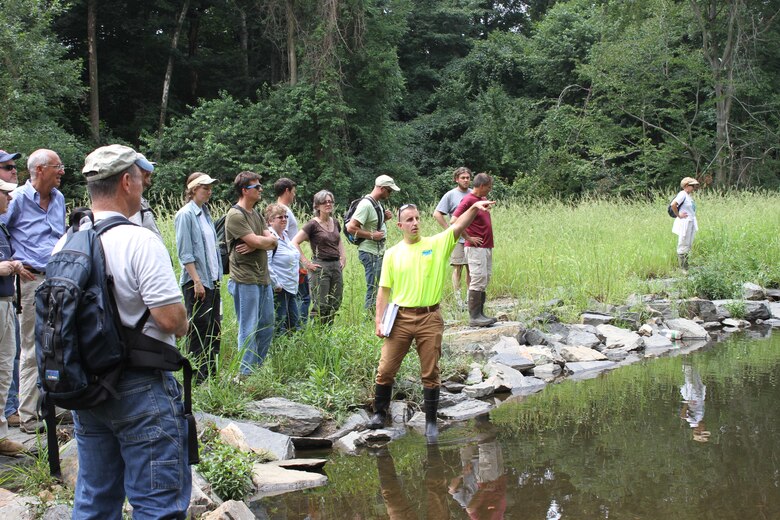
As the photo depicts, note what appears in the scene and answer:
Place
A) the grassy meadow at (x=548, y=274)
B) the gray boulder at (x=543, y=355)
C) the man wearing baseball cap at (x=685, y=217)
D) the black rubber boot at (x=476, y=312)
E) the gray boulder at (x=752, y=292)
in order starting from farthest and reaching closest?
the man wearing baseball cap at (x=685, y=217), the gray boulder at (x=752, y=292), the black rubber boot at (x=476, y=312), the gray boulder at (x=543, y=355), the grassy meadow at (x=548, y=274)

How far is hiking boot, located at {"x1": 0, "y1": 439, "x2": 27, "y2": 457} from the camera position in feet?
15.3

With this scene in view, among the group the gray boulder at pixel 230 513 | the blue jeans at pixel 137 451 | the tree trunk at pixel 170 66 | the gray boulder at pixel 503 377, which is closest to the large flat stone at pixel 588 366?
the gray boulder at pixel 503 377

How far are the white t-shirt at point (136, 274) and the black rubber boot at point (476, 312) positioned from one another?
6.80 metres

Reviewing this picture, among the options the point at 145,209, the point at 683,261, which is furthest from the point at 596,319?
the point at 145,209

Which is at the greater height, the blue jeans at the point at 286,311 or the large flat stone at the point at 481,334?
the blue jeans at the point at 286,311

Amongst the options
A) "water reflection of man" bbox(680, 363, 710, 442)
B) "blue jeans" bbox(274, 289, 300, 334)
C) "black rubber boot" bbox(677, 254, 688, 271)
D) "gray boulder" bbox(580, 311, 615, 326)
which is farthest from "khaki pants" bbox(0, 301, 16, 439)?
"black rubber boot" bbox(677, 254, 688, 271)

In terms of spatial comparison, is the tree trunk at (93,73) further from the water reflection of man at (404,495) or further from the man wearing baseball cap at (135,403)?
the man wearing baseball cap at (135,403)

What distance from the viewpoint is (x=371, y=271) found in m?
8.75

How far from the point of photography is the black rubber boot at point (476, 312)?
9.34m

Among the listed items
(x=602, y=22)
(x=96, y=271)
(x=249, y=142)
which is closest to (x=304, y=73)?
(x=249, y=142)

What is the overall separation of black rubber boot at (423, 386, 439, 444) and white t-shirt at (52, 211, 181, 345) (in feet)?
11.9

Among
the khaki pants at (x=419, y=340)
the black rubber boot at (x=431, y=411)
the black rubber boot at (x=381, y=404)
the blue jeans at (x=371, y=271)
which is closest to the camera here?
the khaki pants at (x=419, y=340)

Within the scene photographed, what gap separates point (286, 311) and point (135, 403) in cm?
452

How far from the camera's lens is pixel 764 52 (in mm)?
27328
